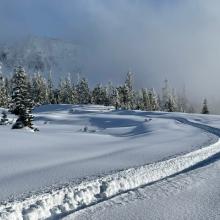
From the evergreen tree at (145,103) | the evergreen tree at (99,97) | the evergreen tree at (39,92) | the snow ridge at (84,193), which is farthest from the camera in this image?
the evergreen tree at (145,103)

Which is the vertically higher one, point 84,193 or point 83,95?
point 83,95

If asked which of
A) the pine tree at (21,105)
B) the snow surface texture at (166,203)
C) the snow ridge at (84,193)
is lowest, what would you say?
the snow surface texture at (166,203)

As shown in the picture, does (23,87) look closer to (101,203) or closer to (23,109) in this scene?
(23,109)

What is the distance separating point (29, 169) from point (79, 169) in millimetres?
1743

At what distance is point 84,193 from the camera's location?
12.1 metres

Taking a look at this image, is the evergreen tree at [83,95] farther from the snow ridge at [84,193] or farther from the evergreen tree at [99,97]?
the snow ridge at [84,193]

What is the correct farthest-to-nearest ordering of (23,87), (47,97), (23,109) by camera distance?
(47,97) → (23,87) → (23,109)

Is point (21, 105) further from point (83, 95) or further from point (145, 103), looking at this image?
point (145, 103)

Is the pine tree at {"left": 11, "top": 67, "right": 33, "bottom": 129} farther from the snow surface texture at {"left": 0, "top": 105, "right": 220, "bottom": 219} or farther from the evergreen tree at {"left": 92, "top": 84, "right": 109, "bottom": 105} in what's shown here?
the evergreen tree at {"left": 92, "top": 84, "right": 109, "bottom": 105}

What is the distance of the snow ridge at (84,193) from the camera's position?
10336mm

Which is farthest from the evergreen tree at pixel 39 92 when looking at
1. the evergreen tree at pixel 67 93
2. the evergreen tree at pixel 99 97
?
the evergreen tree at pixel 99 97

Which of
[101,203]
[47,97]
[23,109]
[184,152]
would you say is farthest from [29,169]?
[47,97]

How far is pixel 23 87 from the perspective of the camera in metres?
44.1

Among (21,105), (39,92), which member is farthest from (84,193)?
(39,92)
